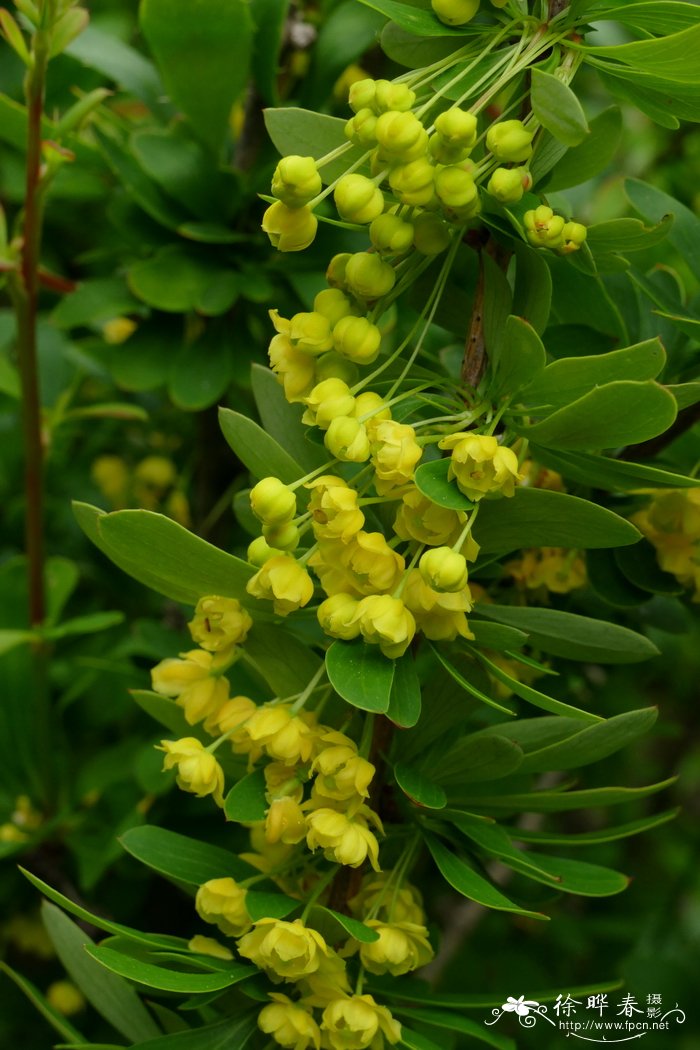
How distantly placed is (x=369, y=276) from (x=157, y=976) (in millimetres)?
349

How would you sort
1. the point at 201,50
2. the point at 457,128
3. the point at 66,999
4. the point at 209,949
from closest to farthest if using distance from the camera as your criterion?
1. the point at 457,128
2. the point at 209,949
3. the point at 201,50
4. the point at 66,999

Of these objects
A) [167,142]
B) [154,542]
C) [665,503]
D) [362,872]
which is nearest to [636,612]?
[665,503]

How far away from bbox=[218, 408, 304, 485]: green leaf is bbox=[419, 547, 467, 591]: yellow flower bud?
0.10 metres

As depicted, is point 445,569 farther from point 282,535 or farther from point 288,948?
point 288,948

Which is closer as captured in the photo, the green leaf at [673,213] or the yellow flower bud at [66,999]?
the green leaf at [673,213]

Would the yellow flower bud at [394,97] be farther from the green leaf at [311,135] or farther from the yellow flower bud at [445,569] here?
the yellow flower bud at [445,569]

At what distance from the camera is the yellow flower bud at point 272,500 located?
19.7 inches

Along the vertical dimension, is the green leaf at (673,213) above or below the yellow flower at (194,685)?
above

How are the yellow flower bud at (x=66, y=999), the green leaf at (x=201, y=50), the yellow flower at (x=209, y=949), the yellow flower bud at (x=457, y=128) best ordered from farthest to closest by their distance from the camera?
the yellow flower bud at (x=66, y=999)
the green leaf at (x=201, y=50)
the yellow flower at (x=209, y=949)
the yellow flower bud at (x=457, y=128)

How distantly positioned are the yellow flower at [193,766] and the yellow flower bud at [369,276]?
24cm

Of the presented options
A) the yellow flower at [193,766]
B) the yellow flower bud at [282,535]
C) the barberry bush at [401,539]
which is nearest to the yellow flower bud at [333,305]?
the barberry bush at [401,539]

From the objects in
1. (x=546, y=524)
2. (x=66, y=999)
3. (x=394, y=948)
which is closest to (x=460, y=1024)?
Result: (x=394, y=948)

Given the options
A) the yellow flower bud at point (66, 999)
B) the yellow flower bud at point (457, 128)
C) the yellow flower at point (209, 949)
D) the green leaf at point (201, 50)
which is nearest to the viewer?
the yellow flower bud at point (457, 128)

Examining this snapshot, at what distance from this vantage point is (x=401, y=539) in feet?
1.73
